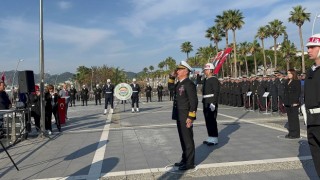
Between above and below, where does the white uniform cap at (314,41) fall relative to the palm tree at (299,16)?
below

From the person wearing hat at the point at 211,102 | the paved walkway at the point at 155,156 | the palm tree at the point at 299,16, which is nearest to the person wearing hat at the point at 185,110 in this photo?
the paved walkway at the point at 155,156

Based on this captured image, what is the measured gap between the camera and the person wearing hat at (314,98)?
4.82 metres

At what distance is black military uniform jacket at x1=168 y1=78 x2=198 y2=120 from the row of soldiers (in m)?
8.47

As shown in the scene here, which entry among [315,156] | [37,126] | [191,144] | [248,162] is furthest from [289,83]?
[37,126]

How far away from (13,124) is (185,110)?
21.3 feet

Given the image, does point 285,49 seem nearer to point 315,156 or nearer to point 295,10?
point 295,10

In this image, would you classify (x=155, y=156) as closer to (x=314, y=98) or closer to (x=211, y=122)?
(x=211, y=122)

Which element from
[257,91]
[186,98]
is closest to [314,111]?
[186,98]

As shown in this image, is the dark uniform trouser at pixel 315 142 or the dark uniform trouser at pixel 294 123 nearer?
the dark uniform trouser at pixel 315 142

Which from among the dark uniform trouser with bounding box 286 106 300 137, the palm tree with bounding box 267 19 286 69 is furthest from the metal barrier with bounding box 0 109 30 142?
the palm tree with bounding box 267 19 286 69

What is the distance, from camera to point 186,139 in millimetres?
6781

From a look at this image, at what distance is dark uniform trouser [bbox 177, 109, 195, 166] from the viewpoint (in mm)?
6680

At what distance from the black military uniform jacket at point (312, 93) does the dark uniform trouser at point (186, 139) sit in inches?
92.2

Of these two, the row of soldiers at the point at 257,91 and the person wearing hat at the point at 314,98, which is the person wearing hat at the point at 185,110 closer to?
the person wearing hat at the point at 314,98
